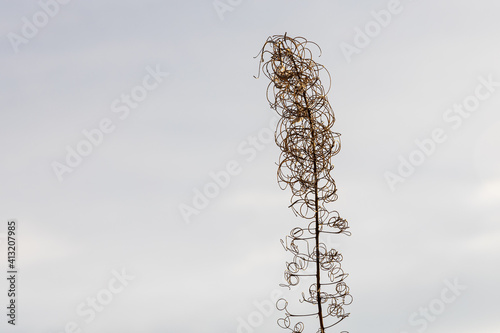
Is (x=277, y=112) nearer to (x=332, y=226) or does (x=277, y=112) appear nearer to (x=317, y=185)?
(x=317, y=185)

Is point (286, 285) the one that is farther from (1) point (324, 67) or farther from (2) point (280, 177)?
(1) point (324, 67)

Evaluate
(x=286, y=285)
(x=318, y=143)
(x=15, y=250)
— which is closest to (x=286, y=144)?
(x=318, y=143)

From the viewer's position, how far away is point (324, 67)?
4.02 m

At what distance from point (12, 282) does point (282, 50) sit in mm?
2492

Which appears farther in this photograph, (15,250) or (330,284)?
(15,250)

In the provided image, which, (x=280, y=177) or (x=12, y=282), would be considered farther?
(x=12, y=282)

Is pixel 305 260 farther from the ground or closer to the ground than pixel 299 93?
closer to the ground

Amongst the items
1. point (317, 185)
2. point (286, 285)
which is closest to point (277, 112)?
point (317, 185)

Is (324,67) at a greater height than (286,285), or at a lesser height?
greater

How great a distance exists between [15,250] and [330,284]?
2.29 m

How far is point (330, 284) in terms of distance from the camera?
3.95 m

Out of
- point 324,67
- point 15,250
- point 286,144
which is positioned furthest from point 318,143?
point 15,250

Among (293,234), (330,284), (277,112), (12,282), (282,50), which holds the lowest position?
(330,284)

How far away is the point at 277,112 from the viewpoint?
396 centimetres
